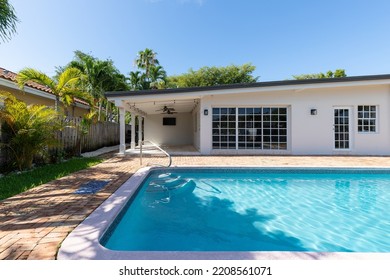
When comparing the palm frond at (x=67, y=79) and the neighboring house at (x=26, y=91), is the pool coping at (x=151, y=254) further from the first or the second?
the neighboring house at (x=26, y=91)

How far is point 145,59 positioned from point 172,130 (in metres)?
15.1

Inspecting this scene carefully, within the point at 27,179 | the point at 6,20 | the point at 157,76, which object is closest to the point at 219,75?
the point at 157,76

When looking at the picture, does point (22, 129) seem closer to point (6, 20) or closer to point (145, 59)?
point (6, 20)

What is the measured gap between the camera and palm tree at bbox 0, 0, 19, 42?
17.1 feet

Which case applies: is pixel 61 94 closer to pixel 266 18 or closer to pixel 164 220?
pixel 164 220

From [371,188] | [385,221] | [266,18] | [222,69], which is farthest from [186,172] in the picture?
[222,69]

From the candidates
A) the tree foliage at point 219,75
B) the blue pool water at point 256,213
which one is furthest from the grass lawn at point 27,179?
the tree foliage at point 219,75

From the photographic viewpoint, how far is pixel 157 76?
28.9 metres

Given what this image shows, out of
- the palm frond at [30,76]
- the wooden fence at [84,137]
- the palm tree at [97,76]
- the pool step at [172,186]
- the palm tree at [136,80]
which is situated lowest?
the pool step at [172,186]

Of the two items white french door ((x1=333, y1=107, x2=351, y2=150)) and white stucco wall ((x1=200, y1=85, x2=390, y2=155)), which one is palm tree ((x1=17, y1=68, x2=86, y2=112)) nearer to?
white stucco wall ((x1=200, y1=85, x2=390, y2=155))

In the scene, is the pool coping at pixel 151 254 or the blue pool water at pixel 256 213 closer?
the pool coping at pixel 151 254

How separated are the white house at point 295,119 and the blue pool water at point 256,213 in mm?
4417

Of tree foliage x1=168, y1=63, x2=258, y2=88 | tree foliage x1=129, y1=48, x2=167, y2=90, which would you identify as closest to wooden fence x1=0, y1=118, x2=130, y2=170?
tree foliage x1=129, y1=48, x2=167, y2=90

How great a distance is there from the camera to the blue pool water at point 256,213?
334cm
